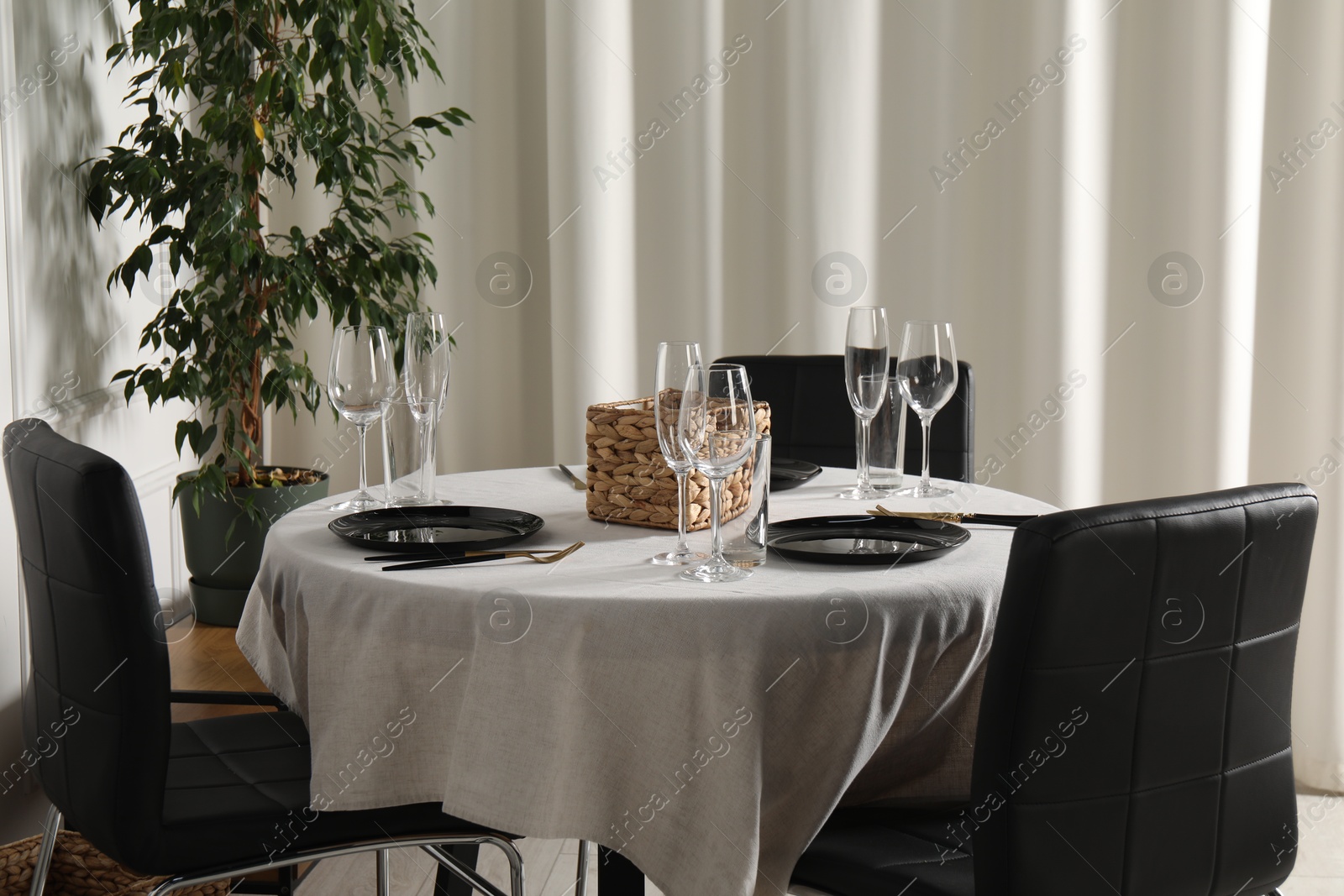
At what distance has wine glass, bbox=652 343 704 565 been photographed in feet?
4.21

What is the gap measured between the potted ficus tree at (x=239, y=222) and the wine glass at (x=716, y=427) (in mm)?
1533

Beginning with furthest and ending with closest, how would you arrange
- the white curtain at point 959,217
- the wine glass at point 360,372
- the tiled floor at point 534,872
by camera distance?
the white curtain at point 959,217
the tiled floor at point 534,872
the wine glass at point 360,372

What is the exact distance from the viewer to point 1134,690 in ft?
3.44

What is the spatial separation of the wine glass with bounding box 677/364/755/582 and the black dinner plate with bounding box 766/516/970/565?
115 millimetres

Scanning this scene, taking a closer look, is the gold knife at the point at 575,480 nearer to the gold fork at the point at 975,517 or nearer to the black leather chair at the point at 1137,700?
the gold fork at the point at 975,517

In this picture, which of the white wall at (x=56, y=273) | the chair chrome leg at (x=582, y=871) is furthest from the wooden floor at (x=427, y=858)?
the chair chrome leg at (x=582, y=871)

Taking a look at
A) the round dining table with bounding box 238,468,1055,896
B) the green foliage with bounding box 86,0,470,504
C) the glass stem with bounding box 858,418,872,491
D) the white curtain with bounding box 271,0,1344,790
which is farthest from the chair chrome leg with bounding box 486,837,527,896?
the white curtain with bounding box 271,0,1344,790

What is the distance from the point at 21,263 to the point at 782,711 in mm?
1800

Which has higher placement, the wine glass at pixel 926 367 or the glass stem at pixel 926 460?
the wine glass at pixel 926 367

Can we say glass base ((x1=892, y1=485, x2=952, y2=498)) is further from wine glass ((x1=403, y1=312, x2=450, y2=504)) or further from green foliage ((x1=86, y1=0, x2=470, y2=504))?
green foliage ((x1=86, y1=0, x2=470, y2=504))

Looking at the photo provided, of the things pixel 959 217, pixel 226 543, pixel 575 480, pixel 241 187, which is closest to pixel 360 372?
pixel 575 480

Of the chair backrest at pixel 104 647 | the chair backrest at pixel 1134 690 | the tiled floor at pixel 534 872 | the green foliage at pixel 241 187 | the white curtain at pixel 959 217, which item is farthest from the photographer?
the white curtain at pixel 959 217

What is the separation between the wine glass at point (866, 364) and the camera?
1747 mm

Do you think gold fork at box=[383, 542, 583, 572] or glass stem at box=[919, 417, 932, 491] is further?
glass stem at box=[919, 417, 932, 491]
